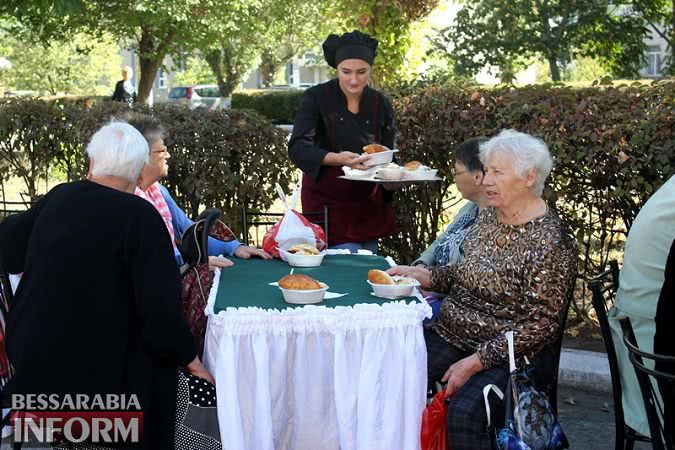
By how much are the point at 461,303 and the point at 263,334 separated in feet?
2.92

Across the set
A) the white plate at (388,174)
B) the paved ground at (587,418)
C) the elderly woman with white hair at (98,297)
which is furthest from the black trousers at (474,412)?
the white plate at (388,174)

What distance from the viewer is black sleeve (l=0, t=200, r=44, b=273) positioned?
11.1ft

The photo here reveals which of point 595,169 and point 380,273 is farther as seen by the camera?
point 595,169

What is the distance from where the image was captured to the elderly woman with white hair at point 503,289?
3.50 meters

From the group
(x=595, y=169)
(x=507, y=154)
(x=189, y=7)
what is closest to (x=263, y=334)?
(x=507, y=154)

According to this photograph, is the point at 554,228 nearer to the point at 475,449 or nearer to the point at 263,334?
the point at 475,449

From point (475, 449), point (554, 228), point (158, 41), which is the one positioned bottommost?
point (475, 449)

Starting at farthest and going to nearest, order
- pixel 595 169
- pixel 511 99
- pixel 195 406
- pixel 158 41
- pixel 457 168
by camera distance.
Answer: pixel 158 41 → pixel 511 99 → pixel 595 169 → pixel 457 168 → pixel 195 406

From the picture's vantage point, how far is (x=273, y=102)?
34.4 meters

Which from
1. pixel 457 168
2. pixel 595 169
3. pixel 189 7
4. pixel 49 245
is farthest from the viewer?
pixel 189 7

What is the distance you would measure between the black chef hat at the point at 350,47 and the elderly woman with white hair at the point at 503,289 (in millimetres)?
1486

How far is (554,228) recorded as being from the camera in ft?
11.7

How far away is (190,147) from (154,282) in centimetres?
382

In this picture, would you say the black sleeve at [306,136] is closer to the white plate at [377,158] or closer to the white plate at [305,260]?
the white plate at [377,158]
